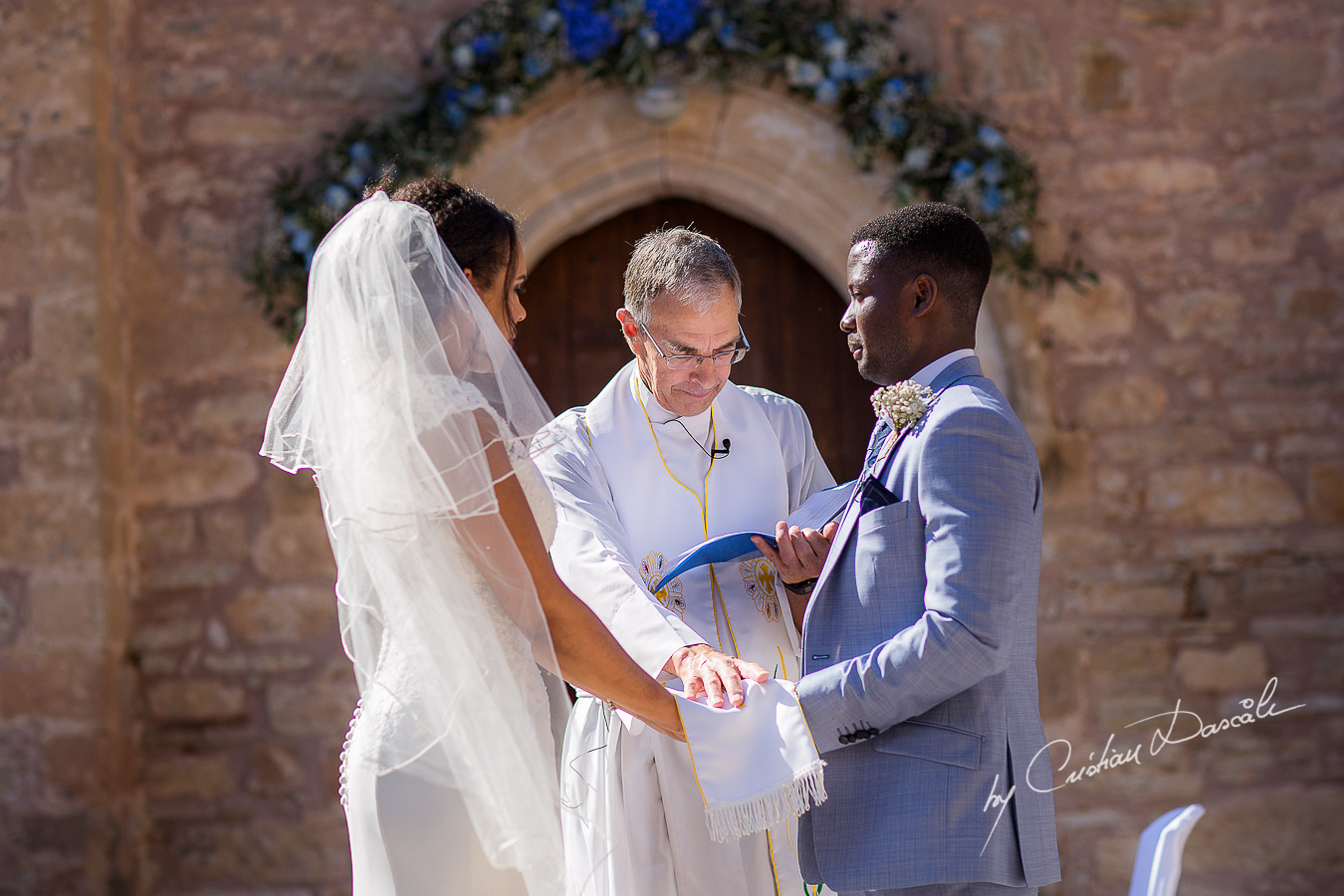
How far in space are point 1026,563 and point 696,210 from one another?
306cm

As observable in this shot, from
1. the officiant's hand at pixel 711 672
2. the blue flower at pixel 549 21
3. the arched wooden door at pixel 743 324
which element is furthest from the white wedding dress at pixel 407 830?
the blue flower at pixel 549 21

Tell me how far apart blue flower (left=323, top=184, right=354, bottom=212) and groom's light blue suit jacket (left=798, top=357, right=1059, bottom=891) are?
9.19 feet

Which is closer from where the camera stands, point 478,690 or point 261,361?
point 478,690

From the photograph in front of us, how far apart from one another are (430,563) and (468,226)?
0.59 metres

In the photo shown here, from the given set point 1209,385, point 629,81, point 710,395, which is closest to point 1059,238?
point 1209,385

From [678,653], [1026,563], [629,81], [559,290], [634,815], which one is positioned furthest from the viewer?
[559,290]

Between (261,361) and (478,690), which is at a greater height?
(261,361)

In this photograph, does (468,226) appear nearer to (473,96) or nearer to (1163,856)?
(1163,856)

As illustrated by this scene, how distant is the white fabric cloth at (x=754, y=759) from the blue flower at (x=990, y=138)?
277cm

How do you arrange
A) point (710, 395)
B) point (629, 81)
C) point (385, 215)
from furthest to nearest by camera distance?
point (629, 81), point (710, 395), point (385, 215)

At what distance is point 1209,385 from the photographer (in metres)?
4.35

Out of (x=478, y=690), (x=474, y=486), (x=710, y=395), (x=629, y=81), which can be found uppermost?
(x=629, y=81)

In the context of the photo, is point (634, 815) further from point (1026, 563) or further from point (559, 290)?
point (559, 290)

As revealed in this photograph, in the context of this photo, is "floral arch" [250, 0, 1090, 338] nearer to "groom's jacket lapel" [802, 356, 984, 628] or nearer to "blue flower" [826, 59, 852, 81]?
"blue flower" [826, 59, 852, 81]
